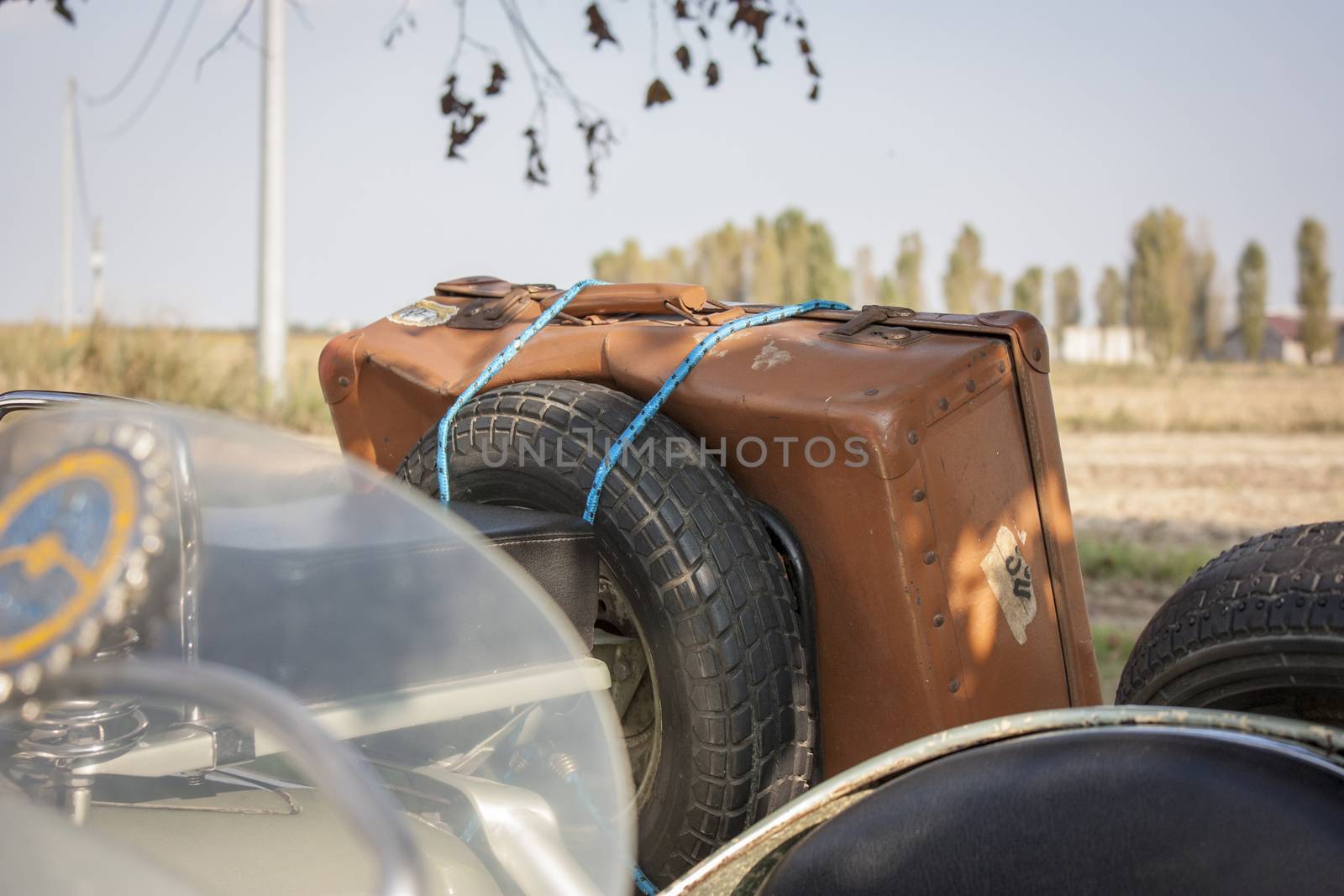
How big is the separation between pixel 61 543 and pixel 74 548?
0.6 inches

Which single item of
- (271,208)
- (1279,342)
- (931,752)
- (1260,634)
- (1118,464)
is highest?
(271,208)

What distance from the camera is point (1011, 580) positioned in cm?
208

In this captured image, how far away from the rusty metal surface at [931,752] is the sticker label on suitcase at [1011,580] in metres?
0.98

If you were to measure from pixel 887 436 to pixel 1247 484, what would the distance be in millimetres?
11815

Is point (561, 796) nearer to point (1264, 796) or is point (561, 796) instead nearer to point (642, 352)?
point (1264, 796)

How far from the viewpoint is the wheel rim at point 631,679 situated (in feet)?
6.82

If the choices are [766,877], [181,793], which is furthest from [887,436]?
[181,793]

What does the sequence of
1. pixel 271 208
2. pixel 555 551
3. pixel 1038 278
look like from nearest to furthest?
pixel 555 551 → pixel 271 208 → pixel 1038 278

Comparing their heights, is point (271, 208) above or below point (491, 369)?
above

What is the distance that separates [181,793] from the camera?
40.9 inches

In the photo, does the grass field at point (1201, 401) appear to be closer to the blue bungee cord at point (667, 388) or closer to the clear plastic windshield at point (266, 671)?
the blue bungee cord at point (667, 388)

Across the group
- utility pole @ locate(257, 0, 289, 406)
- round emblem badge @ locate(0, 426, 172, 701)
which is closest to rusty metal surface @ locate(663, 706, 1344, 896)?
round emblem badge @ locate(0, 426, 172, 701)

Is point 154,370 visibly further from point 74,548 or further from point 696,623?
point 74,548

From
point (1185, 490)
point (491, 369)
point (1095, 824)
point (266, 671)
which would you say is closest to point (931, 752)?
point (1095, 824)
